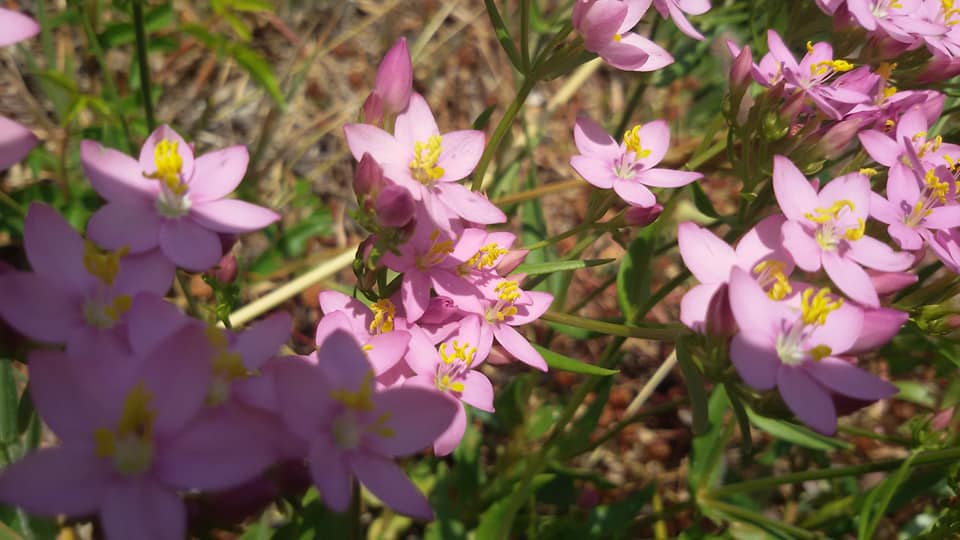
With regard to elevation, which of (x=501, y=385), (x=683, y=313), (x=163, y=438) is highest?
(x=163, y=438)

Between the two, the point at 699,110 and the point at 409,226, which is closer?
the point at 409,226

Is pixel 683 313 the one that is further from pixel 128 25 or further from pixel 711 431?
pixel 128 25

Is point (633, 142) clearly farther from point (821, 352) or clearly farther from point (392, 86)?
point (821, 352)

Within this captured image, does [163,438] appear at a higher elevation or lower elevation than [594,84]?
higher

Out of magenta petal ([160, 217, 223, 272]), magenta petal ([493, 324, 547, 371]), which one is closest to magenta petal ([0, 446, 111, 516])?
magenta petal ([160, 217, 223, 272])

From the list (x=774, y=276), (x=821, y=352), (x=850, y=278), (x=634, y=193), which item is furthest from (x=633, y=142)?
(x=821, y=352)

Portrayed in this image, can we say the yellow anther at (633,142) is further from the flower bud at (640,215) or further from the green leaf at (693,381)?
the green leaf at (693,381)

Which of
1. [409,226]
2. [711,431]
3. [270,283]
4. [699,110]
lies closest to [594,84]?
[699,110]

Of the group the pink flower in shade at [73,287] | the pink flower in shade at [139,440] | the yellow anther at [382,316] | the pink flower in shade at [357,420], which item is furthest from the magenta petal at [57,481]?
the yellow anther at [382,316]
